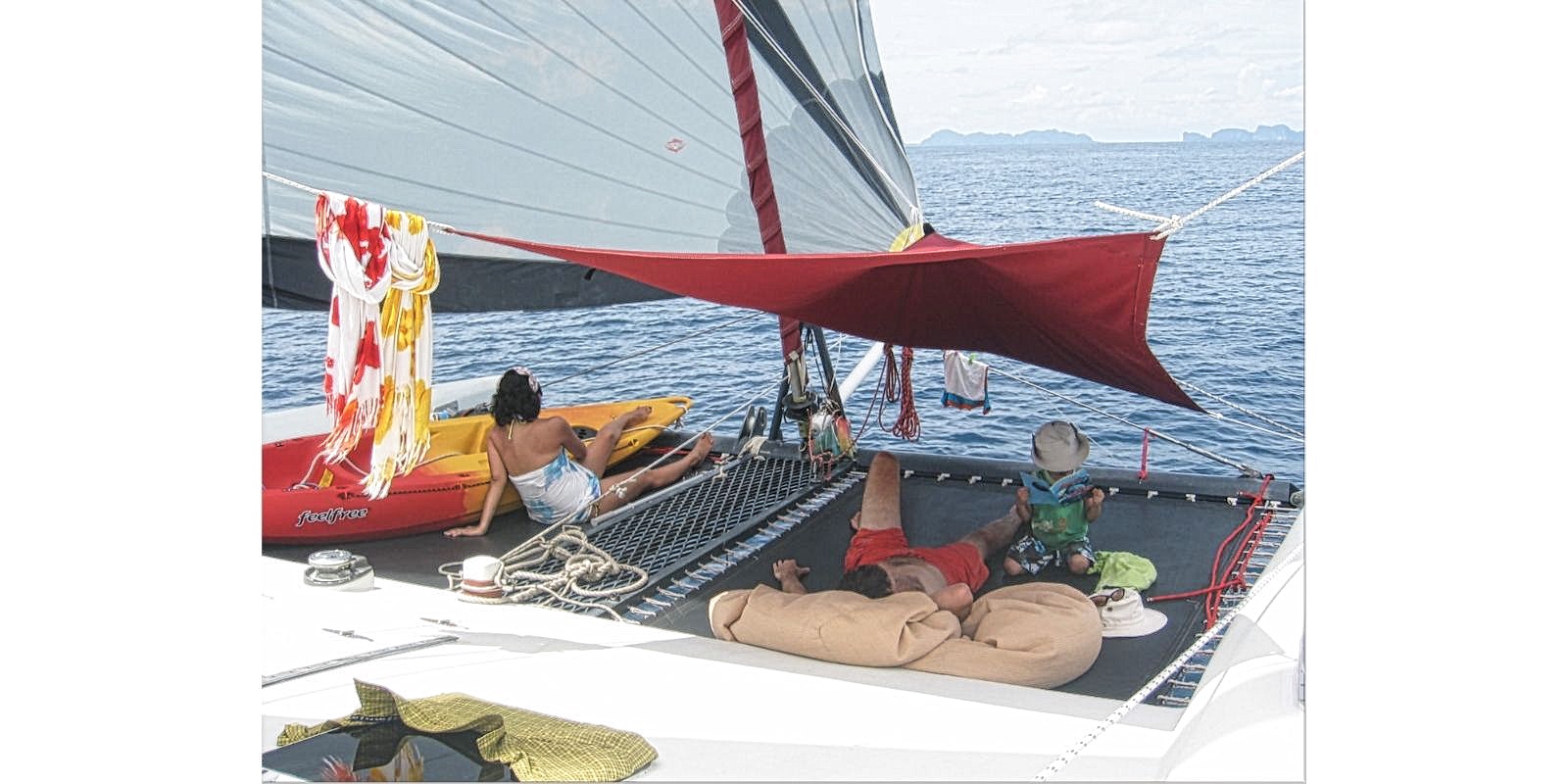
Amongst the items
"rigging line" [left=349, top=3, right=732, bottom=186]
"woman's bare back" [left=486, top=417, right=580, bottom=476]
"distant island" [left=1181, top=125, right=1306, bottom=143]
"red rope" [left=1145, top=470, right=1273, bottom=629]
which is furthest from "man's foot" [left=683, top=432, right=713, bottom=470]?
"distant island" [left=1181, top=125, right=1306, bottom=143]

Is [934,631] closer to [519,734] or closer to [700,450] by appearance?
[519,734]

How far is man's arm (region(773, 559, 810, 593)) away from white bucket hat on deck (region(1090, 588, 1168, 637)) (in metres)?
0.96

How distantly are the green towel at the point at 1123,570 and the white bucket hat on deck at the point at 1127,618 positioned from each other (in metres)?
0.23

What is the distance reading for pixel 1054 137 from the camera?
43312 millimetres

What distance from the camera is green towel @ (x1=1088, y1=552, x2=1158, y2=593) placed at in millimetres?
3930

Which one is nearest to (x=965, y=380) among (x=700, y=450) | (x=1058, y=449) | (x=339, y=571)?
(x=700, y=450)

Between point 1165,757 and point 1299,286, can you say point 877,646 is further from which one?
point 1299,286

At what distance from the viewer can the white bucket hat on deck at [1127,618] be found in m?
3.58

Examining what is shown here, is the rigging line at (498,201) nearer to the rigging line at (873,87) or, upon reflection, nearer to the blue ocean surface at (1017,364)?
the blue ocean surface at (1017,364)

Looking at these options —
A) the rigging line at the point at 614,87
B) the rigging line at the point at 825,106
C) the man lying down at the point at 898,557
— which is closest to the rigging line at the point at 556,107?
the rigging line at the point at 614,87

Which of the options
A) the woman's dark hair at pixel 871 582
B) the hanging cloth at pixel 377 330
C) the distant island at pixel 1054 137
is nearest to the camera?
the hanging cloth at pixel 377 330

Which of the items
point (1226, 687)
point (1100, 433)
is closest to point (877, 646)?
point (1226, 687)

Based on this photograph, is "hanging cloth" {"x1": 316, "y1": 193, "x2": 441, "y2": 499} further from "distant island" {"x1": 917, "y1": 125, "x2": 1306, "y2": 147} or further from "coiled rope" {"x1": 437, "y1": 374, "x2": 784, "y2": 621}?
"distant island" {"x1": 917, "y1": 125, "x2": 1306, "y2": 147}

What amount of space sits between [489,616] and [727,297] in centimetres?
125
